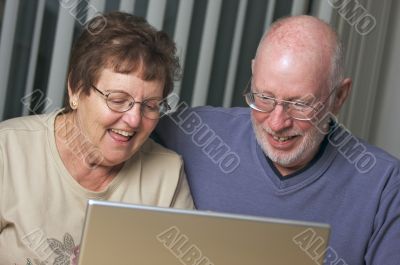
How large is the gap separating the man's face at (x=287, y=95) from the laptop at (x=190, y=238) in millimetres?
574

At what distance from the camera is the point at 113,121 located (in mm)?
1610

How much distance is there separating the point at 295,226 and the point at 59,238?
2.28ft

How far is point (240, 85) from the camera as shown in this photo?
8.99 feet

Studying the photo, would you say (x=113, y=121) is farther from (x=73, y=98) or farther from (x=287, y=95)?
(x=287, y=95)

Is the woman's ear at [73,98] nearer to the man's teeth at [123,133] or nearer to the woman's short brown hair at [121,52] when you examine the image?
the woman's short brown hair at [121,52]

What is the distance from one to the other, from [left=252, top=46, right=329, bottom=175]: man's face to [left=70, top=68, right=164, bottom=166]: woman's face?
287mm

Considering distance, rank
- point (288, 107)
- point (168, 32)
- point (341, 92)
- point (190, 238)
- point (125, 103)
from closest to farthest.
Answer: point (190, 238) < point (125, 103) < point (288, 107) < point (341, 92) < point (168, 32)

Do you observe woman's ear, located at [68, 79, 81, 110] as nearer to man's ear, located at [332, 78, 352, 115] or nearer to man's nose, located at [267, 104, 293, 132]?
man's nose, located at [267, 104, 293, 132]

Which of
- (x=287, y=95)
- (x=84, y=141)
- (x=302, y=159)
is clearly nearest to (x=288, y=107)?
(x=287, y=95)

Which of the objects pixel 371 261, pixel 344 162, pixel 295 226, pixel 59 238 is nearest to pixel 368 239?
pixel 371 261

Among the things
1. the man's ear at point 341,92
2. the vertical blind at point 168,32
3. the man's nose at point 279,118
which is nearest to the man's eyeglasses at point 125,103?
the man's nose at point 279,118

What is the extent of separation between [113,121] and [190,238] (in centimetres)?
56

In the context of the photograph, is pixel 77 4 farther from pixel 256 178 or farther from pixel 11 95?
pixel 256 178

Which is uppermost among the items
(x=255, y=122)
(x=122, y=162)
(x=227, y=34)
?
(x=227, y=34)
